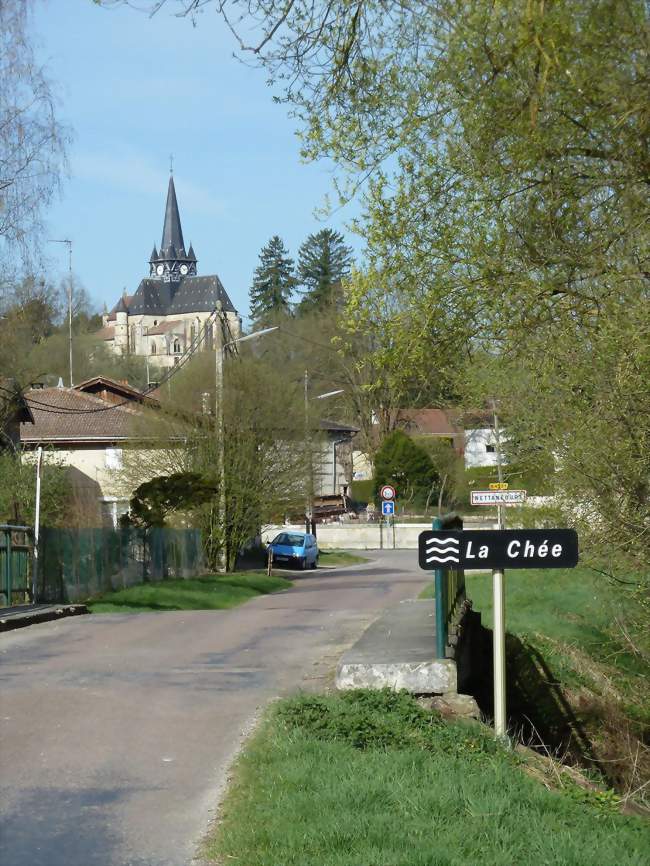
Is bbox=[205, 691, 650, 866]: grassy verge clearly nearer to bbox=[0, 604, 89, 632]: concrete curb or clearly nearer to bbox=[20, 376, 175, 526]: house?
bbox=[0, 604, 89, 632]: concrete curb

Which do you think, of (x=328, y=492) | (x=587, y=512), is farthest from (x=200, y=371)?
(x=328, y=492)

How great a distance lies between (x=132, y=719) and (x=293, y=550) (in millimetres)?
37829

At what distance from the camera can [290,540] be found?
47.8 meters

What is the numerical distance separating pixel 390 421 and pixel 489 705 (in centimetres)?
5985

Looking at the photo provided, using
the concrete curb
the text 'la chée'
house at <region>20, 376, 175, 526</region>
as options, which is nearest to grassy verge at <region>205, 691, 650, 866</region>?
the text 'la chée'

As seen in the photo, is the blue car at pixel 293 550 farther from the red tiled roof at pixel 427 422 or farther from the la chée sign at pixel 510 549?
the la chée sign at pixel 510 549

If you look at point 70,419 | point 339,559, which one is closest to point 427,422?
point 339,559

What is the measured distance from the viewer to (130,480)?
128 feet

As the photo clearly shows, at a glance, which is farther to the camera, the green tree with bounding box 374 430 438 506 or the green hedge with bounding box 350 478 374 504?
the green hedge with bounding box 350 478 374 504

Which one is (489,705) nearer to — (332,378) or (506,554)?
(506,554)

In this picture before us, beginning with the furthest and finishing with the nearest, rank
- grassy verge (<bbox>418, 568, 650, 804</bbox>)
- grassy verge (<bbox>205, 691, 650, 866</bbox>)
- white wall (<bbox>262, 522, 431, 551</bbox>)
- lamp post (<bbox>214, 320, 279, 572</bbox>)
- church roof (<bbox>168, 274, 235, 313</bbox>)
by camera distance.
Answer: church roof (<bbox>168, 274, 235, 313</bbox>), white wall (<bbox>262, 522, 431, 551</bbox>), lamp post (<bbox>214, 320, 279, 572</bbox>), grassy verge (<bbox>418, 568, 650, 804</bbox>), grassy verge (<bbox>205, 691, 650, 866</bbox>)

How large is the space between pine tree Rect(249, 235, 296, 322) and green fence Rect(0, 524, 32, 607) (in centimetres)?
8761

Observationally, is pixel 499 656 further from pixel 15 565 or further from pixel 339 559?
pixel 339 559

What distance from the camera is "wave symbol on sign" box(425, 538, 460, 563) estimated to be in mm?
8391
